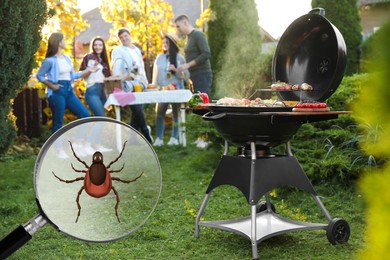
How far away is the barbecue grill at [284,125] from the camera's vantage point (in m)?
3.35

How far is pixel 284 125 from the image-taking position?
11.3ft

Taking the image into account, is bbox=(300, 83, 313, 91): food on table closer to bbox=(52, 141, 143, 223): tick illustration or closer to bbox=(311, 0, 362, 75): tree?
bbox=(52, 141, 143, 223): tick illustration

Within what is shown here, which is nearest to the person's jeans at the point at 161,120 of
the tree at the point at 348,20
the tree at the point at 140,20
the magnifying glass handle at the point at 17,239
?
the tree at the point at 140,20

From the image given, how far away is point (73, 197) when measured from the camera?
5.77ft

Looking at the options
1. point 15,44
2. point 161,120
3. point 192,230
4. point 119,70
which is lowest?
point 192,230

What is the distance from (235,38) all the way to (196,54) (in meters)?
5.33

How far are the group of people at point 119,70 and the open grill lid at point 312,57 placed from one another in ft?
14.2

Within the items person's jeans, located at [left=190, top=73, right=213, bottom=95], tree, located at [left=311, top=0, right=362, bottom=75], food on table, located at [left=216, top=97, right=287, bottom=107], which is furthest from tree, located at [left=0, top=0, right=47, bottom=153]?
tree, located at [left=311, top=0, right=362, bottom=75]

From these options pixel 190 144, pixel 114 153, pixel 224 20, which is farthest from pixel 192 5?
pixel 114 153

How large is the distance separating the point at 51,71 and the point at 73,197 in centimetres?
629

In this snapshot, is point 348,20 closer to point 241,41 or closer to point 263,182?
point 241,41

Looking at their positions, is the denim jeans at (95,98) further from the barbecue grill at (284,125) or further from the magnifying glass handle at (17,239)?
the magnifying glass handle at (17,239)

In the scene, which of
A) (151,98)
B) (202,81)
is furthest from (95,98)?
(202,81)

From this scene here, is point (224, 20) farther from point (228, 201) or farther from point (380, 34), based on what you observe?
point (380, 34)
